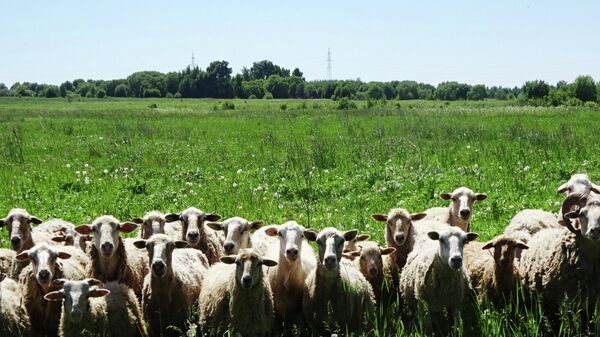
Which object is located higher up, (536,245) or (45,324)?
(536,245)

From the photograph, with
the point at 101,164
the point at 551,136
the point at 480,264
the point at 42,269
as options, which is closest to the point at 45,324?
the point at 42,269

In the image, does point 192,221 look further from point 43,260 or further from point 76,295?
point 76,295

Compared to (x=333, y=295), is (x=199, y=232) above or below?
above

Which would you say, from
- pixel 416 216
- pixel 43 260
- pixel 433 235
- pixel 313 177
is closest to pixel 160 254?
pixel 43 260

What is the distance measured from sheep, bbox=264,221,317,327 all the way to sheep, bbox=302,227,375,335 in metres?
0.26

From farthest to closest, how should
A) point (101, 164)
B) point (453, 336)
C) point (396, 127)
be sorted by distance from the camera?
point (396, 127) → point (101, 164) → point (453, 336)

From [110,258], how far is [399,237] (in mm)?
3601

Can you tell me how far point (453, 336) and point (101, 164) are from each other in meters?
13.0

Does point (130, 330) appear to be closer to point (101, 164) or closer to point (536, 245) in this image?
point (536, 245)

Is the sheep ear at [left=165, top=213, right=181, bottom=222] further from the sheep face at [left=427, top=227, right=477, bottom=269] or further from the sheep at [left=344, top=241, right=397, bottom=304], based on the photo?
the sheep face at [left=427, top=227, right=477, bottom=269]

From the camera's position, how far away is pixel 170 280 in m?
6.76

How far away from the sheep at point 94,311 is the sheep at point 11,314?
331mm

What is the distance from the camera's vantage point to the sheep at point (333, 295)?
652 centimetres

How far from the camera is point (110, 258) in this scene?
7172 millimetres
